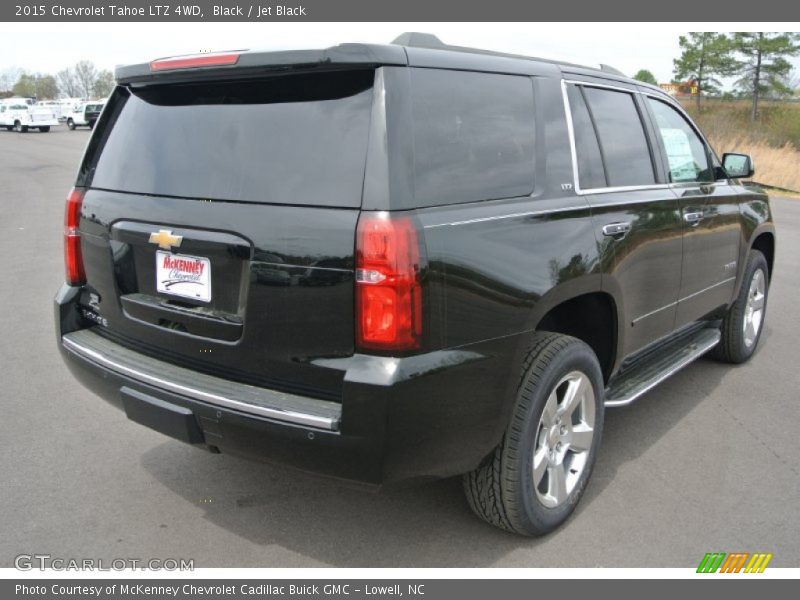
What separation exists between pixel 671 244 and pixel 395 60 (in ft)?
7.14

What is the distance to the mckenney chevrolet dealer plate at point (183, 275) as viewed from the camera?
2.86 m

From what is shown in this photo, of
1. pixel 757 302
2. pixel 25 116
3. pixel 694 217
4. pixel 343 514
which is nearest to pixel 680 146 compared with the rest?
pixel 694 217

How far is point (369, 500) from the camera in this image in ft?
11.7

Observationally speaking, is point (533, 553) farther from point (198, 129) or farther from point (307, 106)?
point (198, 129)

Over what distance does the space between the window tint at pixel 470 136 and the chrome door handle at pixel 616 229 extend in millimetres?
554

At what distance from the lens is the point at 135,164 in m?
3.24

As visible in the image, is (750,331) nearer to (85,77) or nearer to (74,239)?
(74,239)

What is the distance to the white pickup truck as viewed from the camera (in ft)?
160

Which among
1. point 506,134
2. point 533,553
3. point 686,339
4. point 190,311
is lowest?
point 533,553

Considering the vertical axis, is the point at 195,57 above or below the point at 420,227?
above

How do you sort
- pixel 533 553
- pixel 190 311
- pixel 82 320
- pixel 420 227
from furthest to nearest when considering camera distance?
pixel 82 320, pixel 533 553, pixel 190 311, pixel 420 227

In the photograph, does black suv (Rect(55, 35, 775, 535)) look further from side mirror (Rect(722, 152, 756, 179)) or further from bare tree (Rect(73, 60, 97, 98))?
bare tree (Rect(73, 60, 97, 98))

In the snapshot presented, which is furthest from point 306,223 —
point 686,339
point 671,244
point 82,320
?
point 686,339

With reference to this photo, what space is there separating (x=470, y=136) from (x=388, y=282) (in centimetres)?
76
